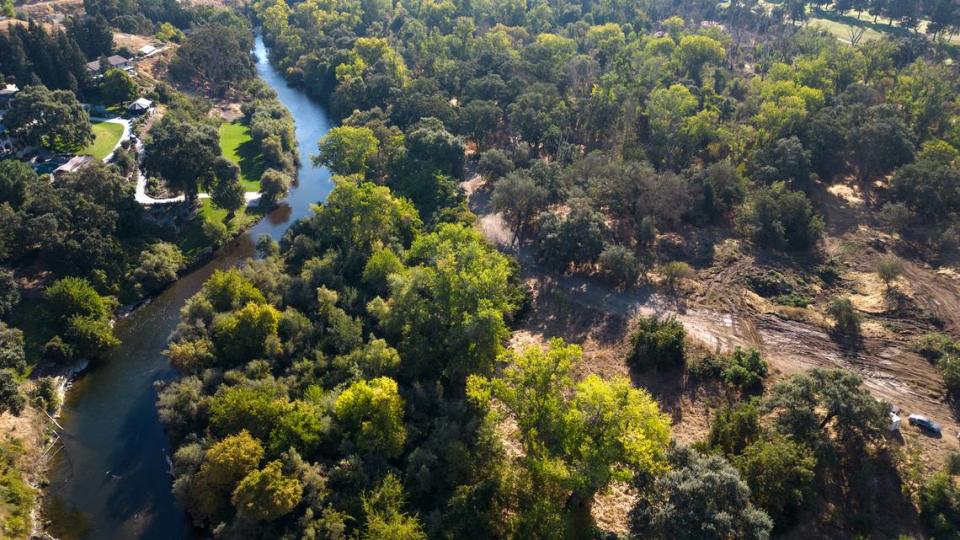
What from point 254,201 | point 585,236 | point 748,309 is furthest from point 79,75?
point 748,309

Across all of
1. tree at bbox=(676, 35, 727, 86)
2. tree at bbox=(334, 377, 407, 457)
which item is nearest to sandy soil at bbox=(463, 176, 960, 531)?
tree at bbox=(334, 377, 407, 457)

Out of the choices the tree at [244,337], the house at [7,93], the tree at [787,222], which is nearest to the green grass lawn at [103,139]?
the house at [7,93]

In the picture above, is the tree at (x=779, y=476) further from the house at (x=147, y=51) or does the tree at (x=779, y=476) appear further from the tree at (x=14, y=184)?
the house at (x=147, y=51)

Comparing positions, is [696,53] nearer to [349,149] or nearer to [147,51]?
[349,149]

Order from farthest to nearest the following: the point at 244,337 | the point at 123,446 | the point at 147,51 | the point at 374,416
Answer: the point at 147,51, the point at 244,337, the point at 123,446, the point at 374,416

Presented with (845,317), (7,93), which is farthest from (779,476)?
(7,93)

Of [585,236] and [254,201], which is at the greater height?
[585,236]

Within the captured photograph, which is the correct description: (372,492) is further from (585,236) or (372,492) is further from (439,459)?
(585,236)
